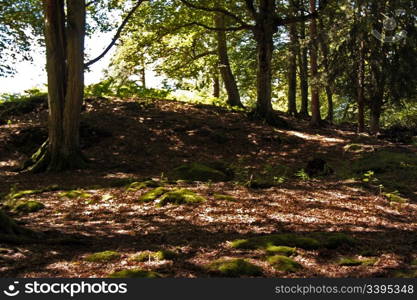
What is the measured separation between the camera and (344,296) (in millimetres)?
3803

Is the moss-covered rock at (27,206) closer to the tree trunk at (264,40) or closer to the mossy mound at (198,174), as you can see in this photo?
the mossy mound at (198,174)

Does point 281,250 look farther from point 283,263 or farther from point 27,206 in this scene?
point 27,206

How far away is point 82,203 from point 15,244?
2918mm

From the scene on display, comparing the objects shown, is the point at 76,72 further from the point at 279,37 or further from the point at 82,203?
the point at 279,37

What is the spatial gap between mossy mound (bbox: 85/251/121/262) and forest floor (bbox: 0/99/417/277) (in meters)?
0.03

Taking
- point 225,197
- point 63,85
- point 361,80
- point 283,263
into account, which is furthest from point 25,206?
point 361,80

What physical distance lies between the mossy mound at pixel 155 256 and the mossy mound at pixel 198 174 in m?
5.10

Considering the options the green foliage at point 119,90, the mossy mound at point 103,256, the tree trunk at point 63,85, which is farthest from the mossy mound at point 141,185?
the green foliage at point 119,90

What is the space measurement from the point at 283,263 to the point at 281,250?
1.44 feet

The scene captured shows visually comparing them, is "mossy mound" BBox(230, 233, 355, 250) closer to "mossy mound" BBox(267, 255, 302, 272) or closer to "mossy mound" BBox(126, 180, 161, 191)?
"mossy mound" BBox(267, 255, 302, 272)

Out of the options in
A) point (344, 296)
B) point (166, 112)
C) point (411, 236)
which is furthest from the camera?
point (166, 112)

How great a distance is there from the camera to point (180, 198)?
7.91 m

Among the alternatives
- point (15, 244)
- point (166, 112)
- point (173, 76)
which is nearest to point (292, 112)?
point (173, 76)

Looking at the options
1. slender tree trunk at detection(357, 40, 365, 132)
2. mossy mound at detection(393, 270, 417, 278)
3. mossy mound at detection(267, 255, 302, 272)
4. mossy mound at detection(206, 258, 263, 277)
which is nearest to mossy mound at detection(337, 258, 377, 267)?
mossy mound at detection(393, 270, 417, 278)
